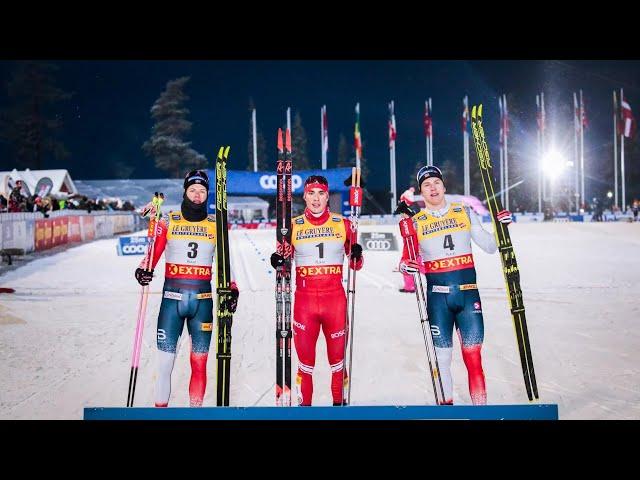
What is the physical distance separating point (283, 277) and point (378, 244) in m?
8.86

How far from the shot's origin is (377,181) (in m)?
12.8

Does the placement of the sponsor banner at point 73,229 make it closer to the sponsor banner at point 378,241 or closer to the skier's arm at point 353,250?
the sponsor banner at point 378,241

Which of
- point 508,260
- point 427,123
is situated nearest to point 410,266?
point 508,260

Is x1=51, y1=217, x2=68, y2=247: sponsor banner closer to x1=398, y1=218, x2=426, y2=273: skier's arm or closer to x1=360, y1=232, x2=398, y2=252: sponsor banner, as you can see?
x1=360, y1=232, x2=398, y2=252: sponsor banner

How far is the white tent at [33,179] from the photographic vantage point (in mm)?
16297

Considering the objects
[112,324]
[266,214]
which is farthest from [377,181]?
[266,214]

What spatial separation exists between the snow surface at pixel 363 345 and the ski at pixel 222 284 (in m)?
0.36

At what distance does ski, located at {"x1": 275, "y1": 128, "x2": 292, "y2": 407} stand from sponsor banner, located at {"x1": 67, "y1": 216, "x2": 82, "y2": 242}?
16.0m

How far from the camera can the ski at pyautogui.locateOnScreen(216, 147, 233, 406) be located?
4.24 m

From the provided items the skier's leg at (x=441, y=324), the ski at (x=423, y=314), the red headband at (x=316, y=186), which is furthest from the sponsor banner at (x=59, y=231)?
the skier's leg at (x=441, y=324)

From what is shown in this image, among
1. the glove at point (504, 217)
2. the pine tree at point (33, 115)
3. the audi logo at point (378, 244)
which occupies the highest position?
the pine tree at point (33, 115)

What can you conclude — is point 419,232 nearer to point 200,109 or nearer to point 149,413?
point 149,413

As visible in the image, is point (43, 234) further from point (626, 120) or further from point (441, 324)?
point (626, 120)

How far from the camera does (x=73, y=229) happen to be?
18734 millimetres
